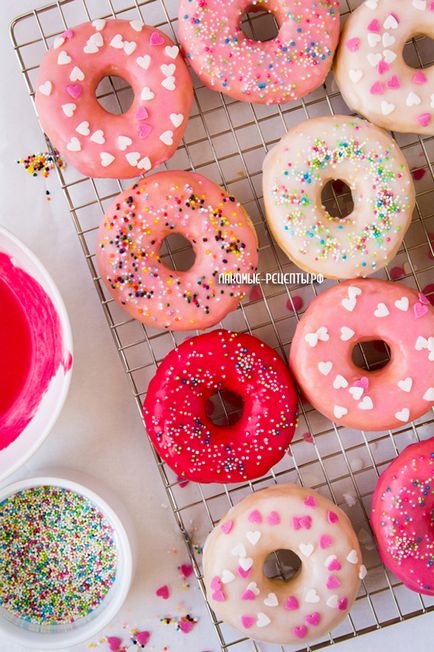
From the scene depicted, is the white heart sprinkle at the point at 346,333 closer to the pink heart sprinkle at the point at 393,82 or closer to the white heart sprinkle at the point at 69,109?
the pink heart sprinkle at the point at 393,82

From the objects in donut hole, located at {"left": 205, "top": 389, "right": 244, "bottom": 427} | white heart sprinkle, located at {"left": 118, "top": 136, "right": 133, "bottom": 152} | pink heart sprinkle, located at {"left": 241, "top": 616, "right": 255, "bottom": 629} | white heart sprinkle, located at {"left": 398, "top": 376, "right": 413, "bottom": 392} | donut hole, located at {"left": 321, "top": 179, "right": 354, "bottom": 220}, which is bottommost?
pink heart sprinkle, located at {"left": 241, "top": 616, "right": 255, "bottom": 629}

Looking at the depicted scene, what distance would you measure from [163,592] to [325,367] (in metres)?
0.70

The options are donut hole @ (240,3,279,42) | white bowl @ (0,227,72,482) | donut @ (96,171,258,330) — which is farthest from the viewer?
donut hole @ (240,3,279,42)

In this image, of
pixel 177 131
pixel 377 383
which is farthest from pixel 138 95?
pixel 377 383

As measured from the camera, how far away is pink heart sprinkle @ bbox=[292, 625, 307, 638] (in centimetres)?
161

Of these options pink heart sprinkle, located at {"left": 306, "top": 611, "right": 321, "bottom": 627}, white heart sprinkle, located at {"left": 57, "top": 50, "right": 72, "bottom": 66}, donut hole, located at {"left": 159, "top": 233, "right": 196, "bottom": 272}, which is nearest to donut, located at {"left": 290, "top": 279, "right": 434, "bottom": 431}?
donut hole, located at {"left": 159, "top": 233, "right": 196, "bottom": 272}

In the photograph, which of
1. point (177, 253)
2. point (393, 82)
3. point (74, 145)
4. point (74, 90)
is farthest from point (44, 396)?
point (393, 82)

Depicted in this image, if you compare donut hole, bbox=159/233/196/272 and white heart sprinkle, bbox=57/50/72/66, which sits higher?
white heart sprinkle, bbox=57/50/72/66

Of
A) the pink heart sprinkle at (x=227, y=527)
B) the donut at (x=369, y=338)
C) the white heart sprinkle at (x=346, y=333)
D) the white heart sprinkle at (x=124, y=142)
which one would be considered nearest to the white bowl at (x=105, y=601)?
Result: the pink heart sprinkle at (x=227, y=527)

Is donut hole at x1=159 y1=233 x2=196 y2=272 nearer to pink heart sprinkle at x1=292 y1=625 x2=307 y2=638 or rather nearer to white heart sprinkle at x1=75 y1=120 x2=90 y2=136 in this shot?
white heart sprinkle at x1=75 y1=120 x2=90 y2=136

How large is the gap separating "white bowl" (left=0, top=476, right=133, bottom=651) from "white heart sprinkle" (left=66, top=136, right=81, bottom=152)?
0.73 m

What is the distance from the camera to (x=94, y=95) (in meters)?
1.60

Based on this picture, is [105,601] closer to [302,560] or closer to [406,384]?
[302,560]

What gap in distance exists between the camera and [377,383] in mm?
1619
